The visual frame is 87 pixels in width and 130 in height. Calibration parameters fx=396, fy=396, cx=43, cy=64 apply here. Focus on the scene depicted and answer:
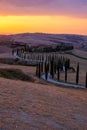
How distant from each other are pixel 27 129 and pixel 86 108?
549 centimetres

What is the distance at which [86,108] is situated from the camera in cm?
1595

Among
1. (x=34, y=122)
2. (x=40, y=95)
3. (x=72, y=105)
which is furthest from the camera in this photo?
(x=40, y=95)

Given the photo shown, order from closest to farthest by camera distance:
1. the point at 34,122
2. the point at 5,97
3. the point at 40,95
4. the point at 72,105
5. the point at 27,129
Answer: the point at 27,129 < the point at 34,122 < the point at 5,97 < the point at 72,105 < the point at 40,95

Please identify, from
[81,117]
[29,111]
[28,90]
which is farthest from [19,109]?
[28,90]

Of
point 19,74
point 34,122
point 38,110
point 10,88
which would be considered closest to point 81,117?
point 38,110

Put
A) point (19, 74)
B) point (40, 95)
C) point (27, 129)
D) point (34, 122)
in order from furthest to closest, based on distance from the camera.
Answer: point (19, 74) → point (40, 95) → point (34, 122) → point (27, 129)

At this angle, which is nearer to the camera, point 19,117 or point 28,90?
point 19,117

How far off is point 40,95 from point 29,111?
13.2 feet

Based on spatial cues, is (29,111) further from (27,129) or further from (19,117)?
(27,129)

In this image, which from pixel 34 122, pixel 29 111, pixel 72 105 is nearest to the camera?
pixel 34 122

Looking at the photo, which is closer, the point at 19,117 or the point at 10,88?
the point at 19,117

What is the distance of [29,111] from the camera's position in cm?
1297

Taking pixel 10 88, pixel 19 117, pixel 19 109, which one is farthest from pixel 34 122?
pixel 10 88

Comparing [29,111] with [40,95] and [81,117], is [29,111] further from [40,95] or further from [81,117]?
[40,95]
